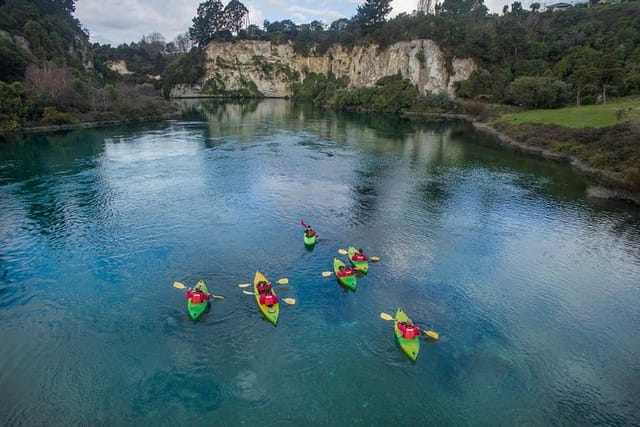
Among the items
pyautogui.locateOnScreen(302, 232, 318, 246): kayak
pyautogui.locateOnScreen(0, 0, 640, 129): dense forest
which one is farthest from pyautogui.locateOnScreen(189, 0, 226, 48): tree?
pyautogui.locateOnScreen(302, 232, 318, 246): kayak

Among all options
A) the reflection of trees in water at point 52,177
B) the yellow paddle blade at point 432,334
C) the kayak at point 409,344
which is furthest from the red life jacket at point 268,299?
the reflection of trees in water at point 52,177

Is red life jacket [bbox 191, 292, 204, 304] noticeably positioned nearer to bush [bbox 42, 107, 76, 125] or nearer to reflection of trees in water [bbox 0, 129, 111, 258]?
reflection of trees in water [bbox 0, 129, 111, 258]

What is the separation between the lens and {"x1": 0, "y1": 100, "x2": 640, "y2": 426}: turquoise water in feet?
48.3

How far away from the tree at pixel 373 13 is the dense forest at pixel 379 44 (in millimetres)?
310

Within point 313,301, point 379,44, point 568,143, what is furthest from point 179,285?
point 379,44

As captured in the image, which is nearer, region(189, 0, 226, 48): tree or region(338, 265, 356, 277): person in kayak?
region(338, 265, 356, 277): person in kayak

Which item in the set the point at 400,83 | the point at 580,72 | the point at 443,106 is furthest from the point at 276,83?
the point at 580,72

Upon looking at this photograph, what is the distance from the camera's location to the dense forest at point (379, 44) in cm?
7050

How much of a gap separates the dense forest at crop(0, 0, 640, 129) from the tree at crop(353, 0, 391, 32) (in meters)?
0.31

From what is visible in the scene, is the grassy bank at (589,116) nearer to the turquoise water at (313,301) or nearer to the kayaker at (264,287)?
the turquoise water at (313,301)

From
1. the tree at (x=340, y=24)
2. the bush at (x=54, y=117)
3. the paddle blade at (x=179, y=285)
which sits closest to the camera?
the paddle blade at (x=179, y=285)

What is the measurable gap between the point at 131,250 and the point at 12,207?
48.1 feet

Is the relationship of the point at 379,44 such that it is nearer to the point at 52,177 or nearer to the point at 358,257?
the point at 52,177

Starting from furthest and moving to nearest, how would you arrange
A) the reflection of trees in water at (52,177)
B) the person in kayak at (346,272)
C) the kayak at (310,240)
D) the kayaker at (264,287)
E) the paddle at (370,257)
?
the reflection of trees in water at (52,177)
the kayak at (310,240)
the paddle at (370,257)
the person in kayak at (346,272)
the kayaker at (264,287)
